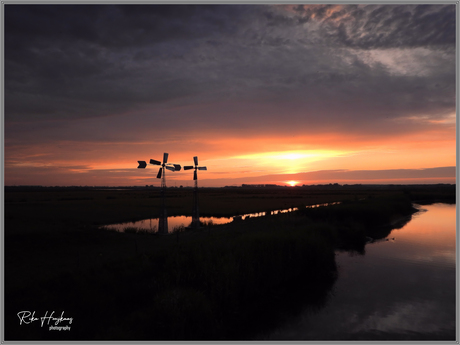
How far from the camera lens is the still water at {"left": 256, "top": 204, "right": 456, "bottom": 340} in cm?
1209

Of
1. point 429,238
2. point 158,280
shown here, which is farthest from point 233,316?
point 429,238

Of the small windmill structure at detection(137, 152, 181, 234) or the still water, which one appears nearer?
the still water

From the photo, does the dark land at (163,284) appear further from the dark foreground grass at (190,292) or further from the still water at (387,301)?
the still water at (387,301)

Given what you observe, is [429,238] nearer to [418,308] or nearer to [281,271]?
[418,308]

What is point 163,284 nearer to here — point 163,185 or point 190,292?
point 190,292

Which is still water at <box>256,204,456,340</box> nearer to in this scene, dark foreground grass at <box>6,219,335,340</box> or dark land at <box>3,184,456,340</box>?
dark land at <box>3,184,456,340</box>

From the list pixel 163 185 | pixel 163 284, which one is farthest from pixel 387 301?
pixel 163 185

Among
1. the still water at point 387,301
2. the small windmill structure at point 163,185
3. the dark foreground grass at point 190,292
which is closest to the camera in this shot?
the dark foreground grass at point 190,292

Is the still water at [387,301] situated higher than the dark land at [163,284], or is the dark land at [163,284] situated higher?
the dark land at [163,284]

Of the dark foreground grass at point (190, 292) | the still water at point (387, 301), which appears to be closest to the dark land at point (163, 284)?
the dark foreground grass at point (190, 292)

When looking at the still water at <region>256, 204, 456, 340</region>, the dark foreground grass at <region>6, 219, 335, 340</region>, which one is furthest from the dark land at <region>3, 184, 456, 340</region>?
the still water at <region>256, 204, 456, 340</region>

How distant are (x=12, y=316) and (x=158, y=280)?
529 cm

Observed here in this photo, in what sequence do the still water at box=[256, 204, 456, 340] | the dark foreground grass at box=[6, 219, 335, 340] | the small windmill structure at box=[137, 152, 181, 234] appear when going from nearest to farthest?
the dark foreground grass at box=[6, 219, 335, 340] → the still water at box=[256, 204, 456, 340] → the small windmill structure at box=[137, 152, 181, 234]

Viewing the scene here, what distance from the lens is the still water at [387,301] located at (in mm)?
12094
